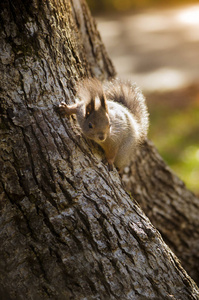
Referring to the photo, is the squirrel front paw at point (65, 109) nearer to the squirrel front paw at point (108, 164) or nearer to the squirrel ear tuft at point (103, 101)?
the squirrel ear tuft at point (103, 101)

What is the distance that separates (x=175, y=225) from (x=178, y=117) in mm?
2881

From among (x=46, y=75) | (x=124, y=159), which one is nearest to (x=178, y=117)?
(x=124, y=159)

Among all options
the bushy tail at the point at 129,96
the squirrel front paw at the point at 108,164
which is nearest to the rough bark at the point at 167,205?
the bushy tail at the point at 129,96

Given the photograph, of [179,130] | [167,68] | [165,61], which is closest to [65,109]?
[179,130]

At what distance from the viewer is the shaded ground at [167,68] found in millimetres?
5066

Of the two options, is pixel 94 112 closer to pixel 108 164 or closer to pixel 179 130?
pixel 108 164

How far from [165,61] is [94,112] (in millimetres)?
6609

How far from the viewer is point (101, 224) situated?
1983mm

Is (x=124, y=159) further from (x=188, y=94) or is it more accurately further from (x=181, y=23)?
(x=181, y=23)

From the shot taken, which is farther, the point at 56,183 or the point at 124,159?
the point at 124,159

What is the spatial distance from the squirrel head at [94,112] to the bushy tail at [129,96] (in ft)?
1.08

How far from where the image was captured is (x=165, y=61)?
8578 millimetres

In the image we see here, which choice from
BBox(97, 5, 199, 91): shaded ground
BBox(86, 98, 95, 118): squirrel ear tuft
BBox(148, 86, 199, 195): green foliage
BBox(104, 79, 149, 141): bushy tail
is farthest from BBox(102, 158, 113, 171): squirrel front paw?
BBox(97, 5, 199, 91): shaded ground

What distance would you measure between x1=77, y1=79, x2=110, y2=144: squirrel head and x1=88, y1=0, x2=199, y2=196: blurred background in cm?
166
